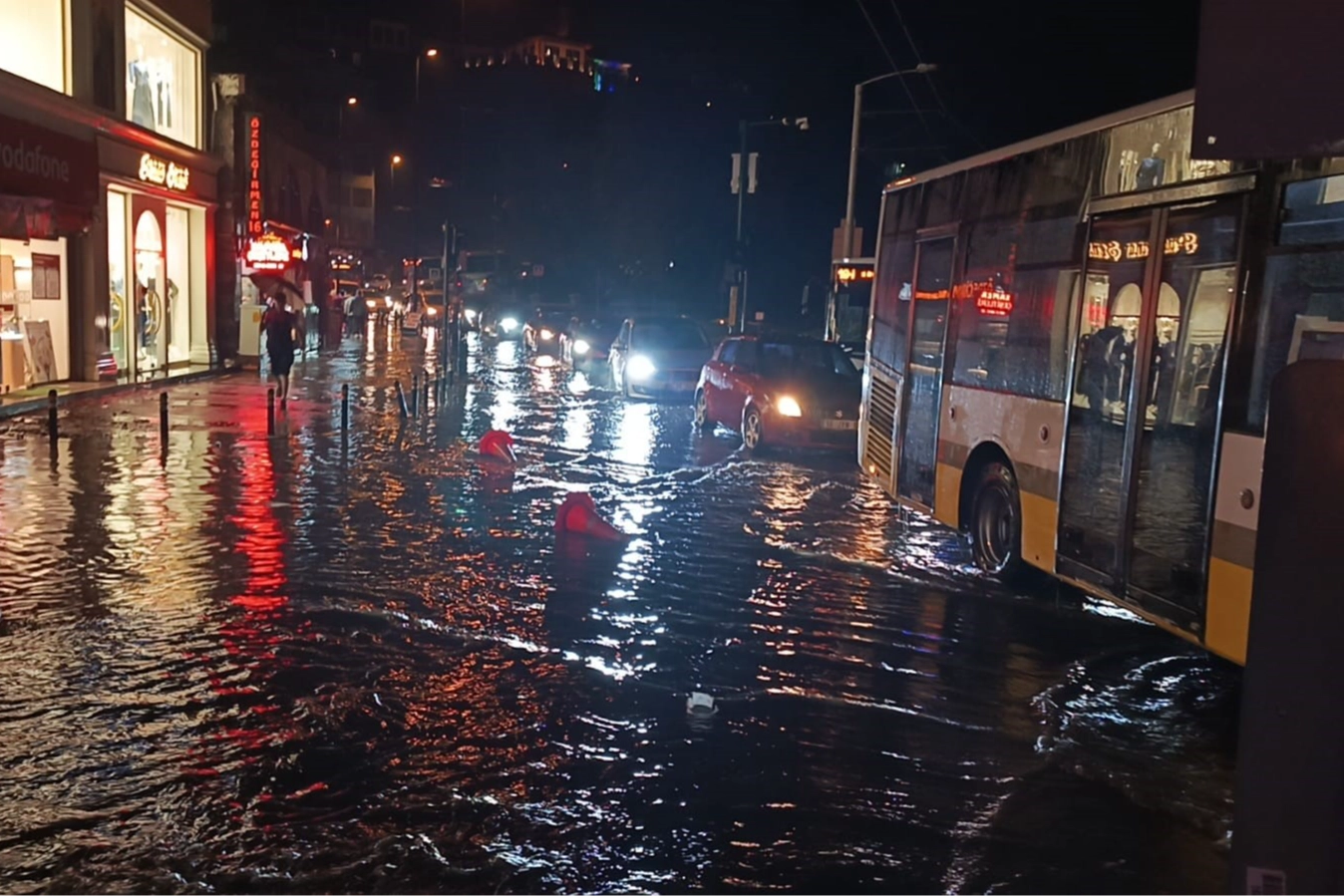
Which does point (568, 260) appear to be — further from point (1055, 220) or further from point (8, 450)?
point (1055, 220)

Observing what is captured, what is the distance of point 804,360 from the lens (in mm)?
20344

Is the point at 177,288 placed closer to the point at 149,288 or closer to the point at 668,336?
the point at 149,288

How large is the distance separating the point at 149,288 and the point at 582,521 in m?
21.8

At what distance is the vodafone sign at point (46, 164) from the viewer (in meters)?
21.2

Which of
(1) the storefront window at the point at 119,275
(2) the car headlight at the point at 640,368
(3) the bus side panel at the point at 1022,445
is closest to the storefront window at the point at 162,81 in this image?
(1) the storefront window at the point at 119,275

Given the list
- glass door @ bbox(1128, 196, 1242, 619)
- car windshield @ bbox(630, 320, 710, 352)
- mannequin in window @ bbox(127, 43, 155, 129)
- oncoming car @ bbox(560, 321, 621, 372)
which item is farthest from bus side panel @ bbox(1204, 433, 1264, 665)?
oncoming car @ bbox(560, 321, 621, 372)

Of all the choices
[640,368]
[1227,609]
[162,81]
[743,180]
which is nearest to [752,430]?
[640,368]

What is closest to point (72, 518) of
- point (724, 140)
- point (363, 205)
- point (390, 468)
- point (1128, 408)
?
point (390, 468)

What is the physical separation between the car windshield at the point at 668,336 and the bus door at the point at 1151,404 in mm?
19391

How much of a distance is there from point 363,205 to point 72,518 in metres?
73.8

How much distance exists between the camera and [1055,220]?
9547 millimetres

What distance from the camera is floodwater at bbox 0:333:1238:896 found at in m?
5.25

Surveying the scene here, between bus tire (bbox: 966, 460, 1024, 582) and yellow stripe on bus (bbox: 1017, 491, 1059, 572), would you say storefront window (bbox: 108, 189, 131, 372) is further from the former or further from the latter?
yellow stripe on bus (bbox: 1017, 491, 1059, 572)

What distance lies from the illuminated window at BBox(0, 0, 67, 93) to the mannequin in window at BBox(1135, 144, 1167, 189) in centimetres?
2035
